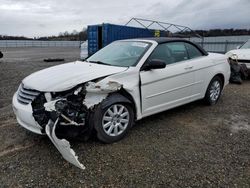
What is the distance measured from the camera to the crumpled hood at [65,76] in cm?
329

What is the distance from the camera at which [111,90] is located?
3.48 m

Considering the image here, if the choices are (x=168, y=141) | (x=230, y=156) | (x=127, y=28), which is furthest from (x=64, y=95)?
(x=127, y=28)

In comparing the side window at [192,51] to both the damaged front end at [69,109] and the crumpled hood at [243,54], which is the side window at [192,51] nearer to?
the damaged front end at [69,109]

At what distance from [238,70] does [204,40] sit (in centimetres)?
1347

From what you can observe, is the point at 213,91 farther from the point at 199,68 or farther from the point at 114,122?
the point at 114,122

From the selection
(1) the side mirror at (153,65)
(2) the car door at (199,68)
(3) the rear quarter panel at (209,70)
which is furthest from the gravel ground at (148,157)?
(1) the side mirror at (153,65)

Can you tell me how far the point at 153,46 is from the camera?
4270 mm

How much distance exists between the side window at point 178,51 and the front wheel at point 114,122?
1.50 metres

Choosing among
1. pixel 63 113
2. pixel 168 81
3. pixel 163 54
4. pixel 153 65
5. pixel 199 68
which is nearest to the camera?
pixel 63 113

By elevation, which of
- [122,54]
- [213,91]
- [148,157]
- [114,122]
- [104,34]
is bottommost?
[148,157]

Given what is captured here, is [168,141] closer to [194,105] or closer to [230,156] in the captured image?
[230,156]

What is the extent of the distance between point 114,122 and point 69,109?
715 mm

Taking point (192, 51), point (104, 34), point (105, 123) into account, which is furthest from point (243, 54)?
point (104, 34)

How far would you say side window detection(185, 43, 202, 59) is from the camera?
4.90m
